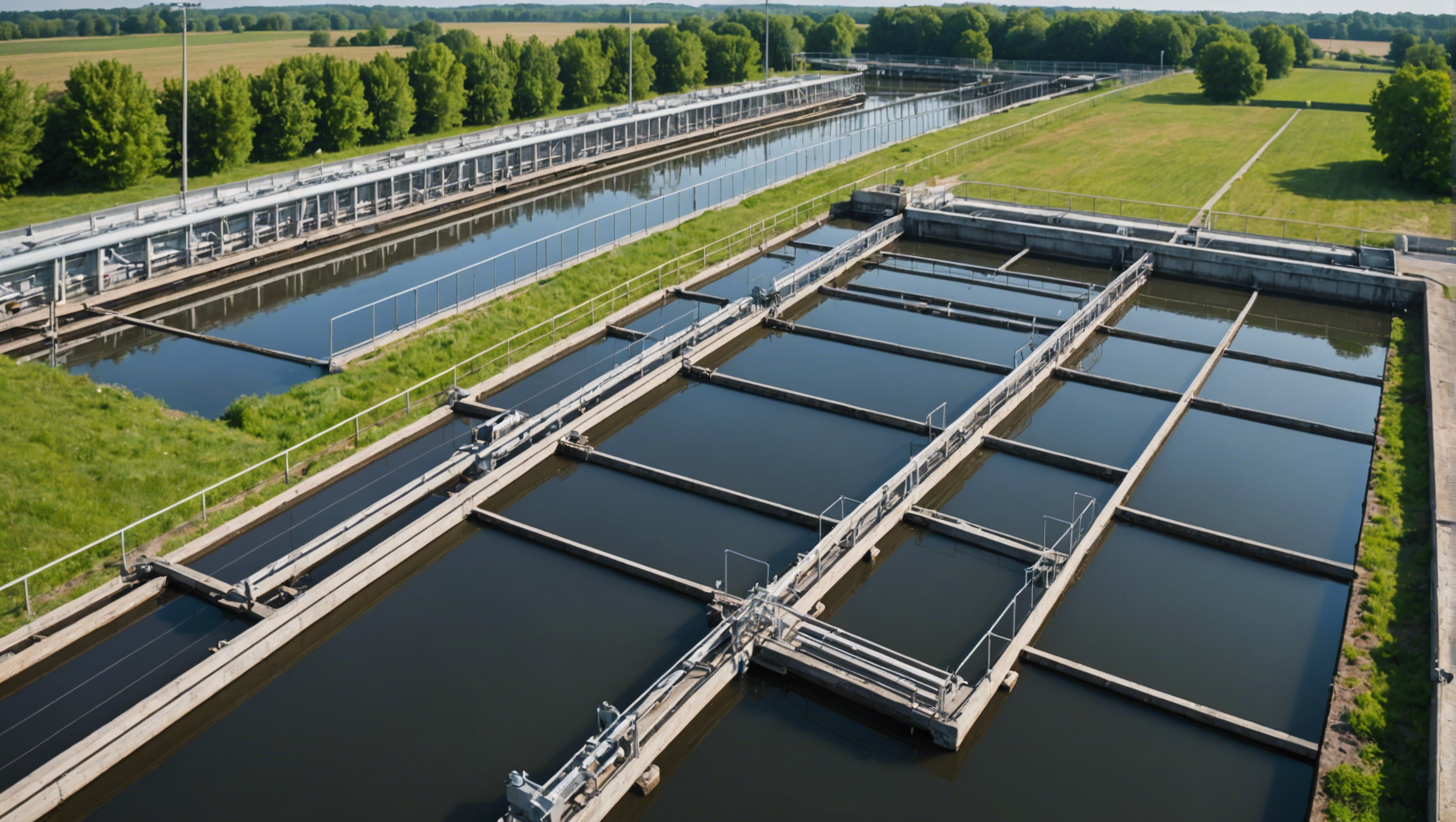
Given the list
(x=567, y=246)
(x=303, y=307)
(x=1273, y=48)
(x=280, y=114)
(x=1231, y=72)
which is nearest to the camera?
(x=303, y=307)

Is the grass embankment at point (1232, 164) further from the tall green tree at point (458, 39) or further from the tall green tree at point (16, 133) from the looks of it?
the tall green tree at point (458, 39)

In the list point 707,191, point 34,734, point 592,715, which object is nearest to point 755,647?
point 592,715

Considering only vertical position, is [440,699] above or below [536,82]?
below

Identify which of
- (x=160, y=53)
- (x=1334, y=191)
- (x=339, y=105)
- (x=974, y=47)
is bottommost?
(x=1334, y=191)

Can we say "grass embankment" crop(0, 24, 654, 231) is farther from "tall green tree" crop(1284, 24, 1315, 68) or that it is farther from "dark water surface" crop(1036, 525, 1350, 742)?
"tall green tree" crop(1284, 24, 1315, 68)

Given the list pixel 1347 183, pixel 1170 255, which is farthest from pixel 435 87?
pixel 1347 183

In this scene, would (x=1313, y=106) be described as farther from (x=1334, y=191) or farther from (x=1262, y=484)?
(x=1262, y=484)

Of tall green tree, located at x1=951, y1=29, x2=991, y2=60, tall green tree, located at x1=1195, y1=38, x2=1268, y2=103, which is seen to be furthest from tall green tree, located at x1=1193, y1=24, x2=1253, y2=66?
tall green tree, located at x1=951, y1=29, x2=991, y2=60

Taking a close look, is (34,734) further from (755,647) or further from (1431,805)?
(1431,805)
